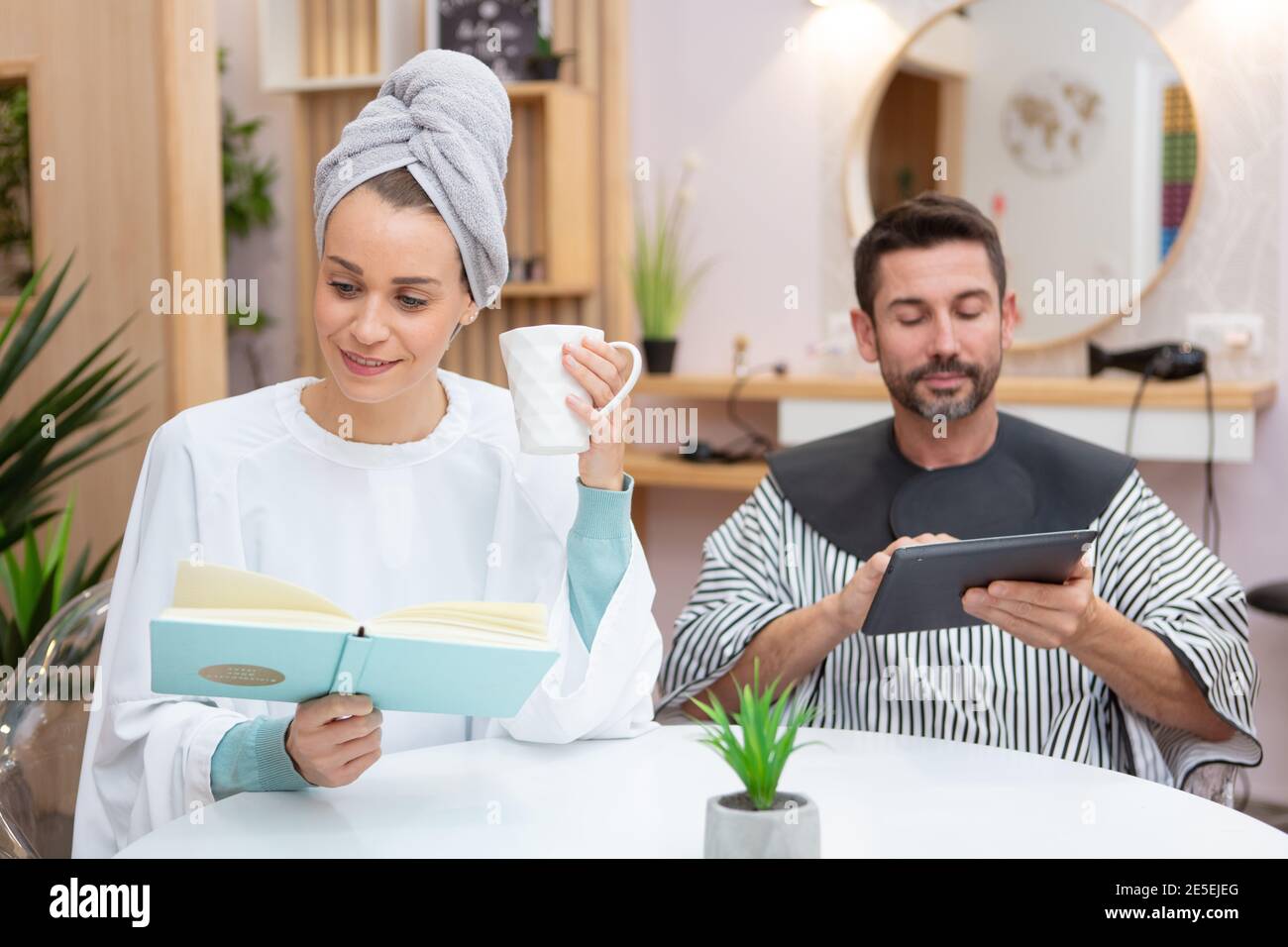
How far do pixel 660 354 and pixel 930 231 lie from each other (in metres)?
2.11

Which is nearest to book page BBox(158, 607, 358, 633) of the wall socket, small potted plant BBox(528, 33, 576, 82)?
the wall socket

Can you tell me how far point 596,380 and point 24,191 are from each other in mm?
2452

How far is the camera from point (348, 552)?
153 centimetres

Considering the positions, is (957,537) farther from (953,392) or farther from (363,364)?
(363,364)

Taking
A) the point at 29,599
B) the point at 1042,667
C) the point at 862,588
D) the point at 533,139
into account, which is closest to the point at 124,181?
the point at 29,599

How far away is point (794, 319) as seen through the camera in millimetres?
4031

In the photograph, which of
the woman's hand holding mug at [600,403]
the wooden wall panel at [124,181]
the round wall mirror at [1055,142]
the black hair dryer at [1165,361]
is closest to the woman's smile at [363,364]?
the woman's hand holding mug at [600,403]

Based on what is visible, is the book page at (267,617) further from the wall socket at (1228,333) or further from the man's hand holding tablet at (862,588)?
the wall socket at (1228,333)

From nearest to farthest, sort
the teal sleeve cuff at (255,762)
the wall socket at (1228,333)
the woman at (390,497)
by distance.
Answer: the teal sleeve cuff at (255,762) → the woman at (390,497) → the wall socket at (1228,333)

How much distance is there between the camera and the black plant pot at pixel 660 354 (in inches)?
159

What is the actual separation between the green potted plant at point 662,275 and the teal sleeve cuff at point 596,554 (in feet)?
8.42

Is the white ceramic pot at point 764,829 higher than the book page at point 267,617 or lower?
lower
